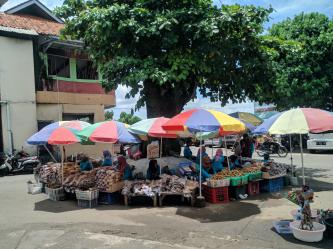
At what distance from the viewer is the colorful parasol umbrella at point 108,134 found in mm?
10180

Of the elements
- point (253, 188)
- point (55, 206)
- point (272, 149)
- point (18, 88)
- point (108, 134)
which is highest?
point (18, 88)

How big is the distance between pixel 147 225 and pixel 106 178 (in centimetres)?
254

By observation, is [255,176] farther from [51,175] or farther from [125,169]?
[51,175]

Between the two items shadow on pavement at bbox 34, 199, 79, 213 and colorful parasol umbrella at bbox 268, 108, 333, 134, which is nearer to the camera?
colorful parasol umbrella at bbox 268, 108, 333, 134

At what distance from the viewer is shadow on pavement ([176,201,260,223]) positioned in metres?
8.44

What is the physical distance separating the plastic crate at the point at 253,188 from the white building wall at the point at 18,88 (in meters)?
12.6

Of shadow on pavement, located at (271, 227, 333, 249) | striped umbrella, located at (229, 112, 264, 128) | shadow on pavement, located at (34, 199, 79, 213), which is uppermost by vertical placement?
striped umbrella, located at (229, 112, 264, 128)

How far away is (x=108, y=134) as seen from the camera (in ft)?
33.7

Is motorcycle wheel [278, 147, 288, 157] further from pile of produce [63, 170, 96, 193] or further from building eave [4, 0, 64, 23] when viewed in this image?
building eave [4, 0, 64, 23]

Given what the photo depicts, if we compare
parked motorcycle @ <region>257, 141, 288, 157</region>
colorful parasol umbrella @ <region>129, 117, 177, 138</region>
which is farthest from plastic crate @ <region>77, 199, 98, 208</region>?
parked motorcycle @ <region>257, 141, 288, 157</region>

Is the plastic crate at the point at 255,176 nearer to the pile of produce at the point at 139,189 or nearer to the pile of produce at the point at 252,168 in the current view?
the pile of produce at the point at 252,168

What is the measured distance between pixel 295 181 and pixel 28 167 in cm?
1160

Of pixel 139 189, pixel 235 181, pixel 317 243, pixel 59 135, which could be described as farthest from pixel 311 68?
pixel 317 243

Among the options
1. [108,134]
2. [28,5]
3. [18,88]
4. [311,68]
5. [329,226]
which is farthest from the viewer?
[311,68]
